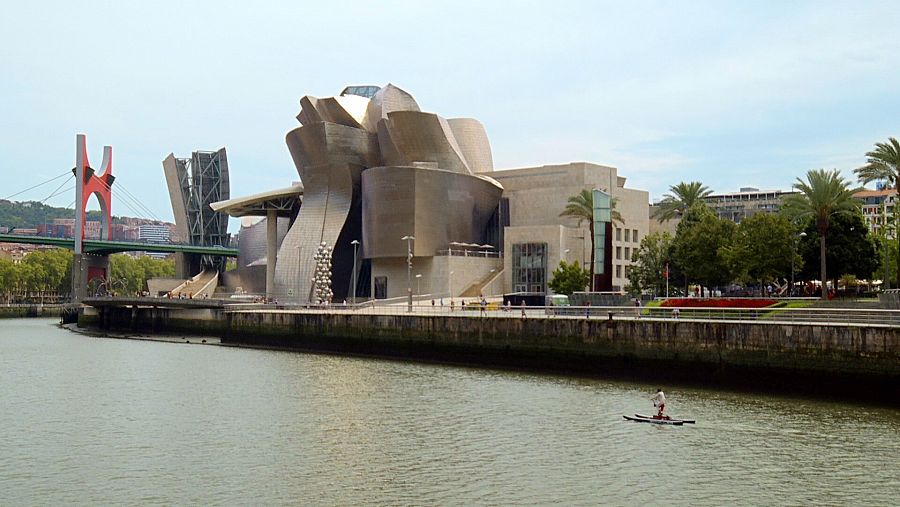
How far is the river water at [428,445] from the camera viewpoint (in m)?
19.8

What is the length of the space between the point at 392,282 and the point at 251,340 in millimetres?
23498

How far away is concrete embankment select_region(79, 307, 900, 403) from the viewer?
1187 inches

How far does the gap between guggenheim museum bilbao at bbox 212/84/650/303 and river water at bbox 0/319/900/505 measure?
1584 inches

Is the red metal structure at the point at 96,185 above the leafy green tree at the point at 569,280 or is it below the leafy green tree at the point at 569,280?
above

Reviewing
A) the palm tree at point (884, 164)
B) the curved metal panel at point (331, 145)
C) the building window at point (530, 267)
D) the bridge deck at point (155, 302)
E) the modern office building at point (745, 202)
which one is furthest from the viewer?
the modern office building at point (745, 202)

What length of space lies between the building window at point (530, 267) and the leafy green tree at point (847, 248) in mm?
23907

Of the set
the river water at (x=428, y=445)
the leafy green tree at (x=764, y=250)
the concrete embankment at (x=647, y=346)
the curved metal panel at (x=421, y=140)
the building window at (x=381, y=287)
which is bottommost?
the river water at (x=428, y=445)

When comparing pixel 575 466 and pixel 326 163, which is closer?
pixel 575 466

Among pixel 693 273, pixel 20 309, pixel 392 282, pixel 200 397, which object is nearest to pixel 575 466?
pixel 200 397

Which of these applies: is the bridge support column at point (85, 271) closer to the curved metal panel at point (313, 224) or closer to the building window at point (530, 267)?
the curved metal panel at point (313, 224)

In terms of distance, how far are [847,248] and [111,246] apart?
84.9 m

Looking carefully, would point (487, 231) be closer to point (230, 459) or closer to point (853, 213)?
point (853, 213)

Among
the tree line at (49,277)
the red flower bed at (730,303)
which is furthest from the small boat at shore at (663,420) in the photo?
the tree line at (49,277)

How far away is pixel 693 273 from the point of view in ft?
199
